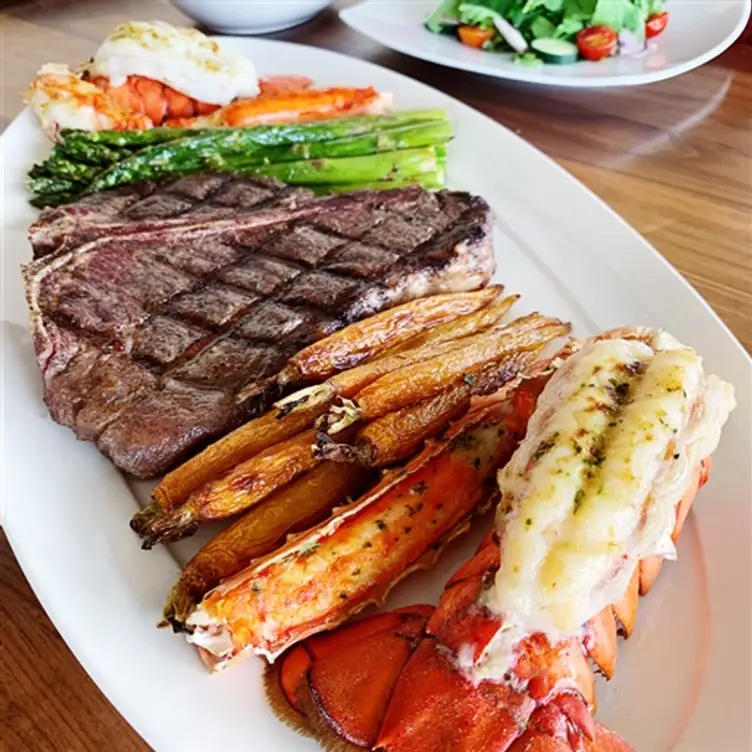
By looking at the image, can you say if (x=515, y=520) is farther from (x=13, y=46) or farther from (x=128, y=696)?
(x=13, y=46)

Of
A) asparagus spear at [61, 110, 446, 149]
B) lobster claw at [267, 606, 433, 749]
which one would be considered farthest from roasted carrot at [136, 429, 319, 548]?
asparagus spear at [61, 110, 446, 149]

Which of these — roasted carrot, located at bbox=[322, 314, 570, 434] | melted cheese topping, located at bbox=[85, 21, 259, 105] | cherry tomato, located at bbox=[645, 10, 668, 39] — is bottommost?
roasted carrot, located at bbox=[322, 314, 570, 434]

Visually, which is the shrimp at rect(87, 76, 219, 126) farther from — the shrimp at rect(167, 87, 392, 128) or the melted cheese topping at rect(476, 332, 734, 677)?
the melted cheese topping at rect(476, 332, 734, 677)

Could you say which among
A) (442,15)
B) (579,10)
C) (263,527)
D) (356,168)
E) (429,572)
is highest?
(579,10)

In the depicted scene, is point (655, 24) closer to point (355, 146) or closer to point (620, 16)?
point (620, 16)

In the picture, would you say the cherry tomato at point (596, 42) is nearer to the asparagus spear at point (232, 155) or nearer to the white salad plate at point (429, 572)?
the asparagus spear at point (232, 155)

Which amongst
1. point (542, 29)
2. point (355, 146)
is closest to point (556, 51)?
point (542, 29)

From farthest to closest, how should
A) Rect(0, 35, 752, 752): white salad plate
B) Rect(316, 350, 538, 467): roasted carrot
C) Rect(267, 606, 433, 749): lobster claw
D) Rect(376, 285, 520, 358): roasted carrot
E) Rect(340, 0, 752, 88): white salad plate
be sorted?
Rect(340, 0, 752, 88): white salad plate, Rect(376, 285, 520, 358): roasted carrot, Rect(316, 350, 538, 467): roasted carrot, Rect(0, 35, 752, 752): white salad plate, Rect(267, 606, 433, 749): lobster claw
